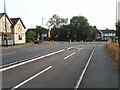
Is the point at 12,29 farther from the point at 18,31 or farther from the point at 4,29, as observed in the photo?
the point at 4,29

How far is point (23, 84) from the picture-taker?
33.9 ft

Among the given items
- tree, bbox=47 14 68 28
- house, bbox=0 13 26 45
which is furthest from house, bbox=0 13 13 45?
tree, bbox=47 14 68 28

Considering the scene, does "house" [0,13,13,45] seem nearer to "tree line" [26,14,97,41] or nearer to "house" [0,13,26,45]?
Answer: "house" [0,13,26,45]

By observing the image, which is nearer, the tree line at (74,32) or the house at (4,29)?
the house at (4,29)

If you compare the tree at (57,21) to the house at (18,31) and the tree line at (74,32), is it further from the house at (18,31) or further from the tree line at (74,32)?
the house at (18,31)

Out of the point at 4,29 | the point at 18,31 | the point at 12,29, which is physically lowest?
the point at 18,31

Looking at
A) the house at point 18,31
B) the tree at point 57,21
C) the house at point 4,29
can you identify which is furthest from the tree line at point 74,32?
the house at point 4,29

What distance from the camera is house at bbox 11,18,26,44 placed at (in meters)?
78.6

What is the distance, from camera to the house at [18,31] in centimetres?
7856

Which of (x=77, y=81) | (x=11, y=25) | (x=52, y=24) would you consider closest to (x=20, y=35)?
(x=11, y=25)

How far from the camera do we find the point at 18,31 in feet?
266

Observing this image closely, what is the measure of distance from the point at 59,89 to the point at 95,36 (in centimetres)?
14242

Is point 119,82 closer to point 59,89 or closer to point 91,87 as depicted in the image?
point 91,87

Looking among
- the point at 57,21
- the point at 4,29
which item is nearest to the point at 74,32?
the point at 57,21
